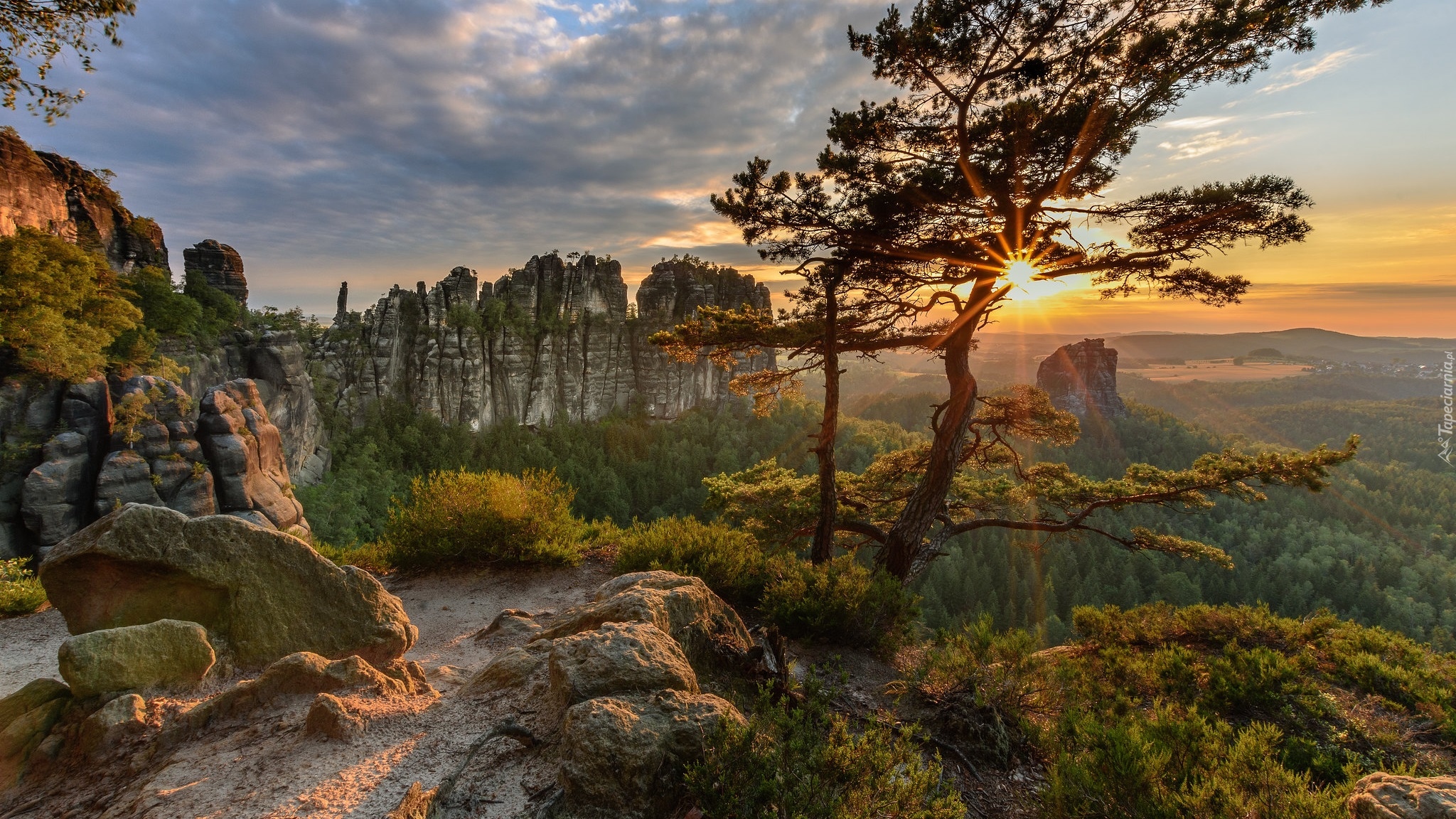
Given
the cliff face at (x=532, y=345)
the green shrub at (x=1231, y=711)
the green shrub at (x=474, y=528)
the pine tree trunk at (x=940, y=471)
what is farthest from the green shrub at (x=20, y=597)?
the cliff face at (x=532, y=345)

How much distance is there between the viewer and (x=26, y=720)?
3441mm

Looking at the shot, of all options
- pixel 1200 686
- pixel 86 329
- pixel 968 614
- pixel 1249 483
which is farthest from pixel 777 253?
pixel 968 614

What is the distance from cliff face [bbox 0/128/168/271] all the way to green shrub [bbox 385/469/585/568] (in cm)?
2035

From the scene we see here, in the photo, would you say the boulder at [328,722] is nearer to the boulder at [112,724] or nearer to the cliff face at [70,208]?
the boulder at [112,724]

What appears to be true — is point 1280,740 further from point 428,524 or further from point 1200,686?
point 428,524

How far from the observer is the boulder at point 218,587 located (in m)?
4.54

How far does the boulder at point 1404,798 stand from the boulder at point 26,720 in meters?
7.29

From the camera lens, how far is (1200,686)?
576cm

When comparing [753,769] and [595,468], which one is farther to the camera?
[595,468]

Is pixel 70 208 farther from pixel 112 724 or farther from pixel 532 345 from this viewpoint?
pixel 112 724

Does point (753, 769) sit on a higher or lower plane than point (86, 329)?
lower

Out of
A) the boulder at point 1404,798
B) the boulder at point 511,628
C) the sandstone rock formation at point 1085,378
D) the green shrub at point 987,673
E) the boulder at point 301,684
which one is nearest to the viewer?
the boulder at point 1404,798

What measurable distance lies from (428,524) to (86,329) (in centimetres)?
1632

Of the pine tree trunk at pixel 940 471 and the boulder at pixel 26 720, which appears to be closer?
the boulder at pixel 26 720
